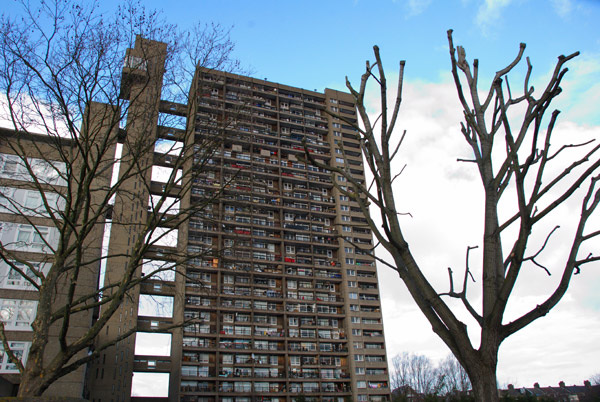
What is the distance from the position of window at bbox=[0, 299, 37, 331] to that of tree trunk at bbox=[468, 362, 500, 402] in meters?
31.1

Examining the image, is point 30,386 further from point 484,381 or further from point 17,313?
point 17,313

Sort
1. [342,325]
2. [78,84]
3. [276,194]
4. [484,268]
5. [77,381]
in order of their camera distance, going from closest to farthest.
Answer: [484,268] < [78,84] < [77,381] < [342,325] < [276,194]

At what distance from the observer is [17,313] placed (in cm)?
2741

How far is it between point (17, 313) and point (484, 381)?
104 ft

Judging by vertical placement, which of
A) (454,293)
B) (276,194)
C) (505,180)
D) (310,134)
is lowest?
(454,293)

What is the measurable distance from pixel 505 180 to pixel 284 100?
76.2 metres

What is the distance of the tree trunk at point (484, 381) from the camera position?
2936mm

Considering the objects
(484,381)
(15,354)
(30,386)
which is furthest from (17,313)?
(484,381)

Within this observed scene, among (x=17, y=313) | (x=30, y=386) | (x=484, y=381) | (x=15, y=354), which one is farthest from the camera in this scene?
(x=17, y=313)

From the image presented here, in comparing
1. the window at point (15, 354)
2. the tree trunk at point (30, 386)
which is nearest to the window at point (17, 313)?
the window at point (15, 354)

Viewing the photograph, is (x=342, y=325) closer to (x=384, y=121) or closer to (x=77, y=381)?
(x=77, y=381)

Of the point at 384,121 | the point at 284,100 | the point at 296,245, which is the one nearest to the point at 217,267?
the point at 296,245

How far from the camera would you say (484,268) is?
3.25m

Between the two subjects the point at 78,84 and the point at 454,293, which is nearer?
the point at 454,293
